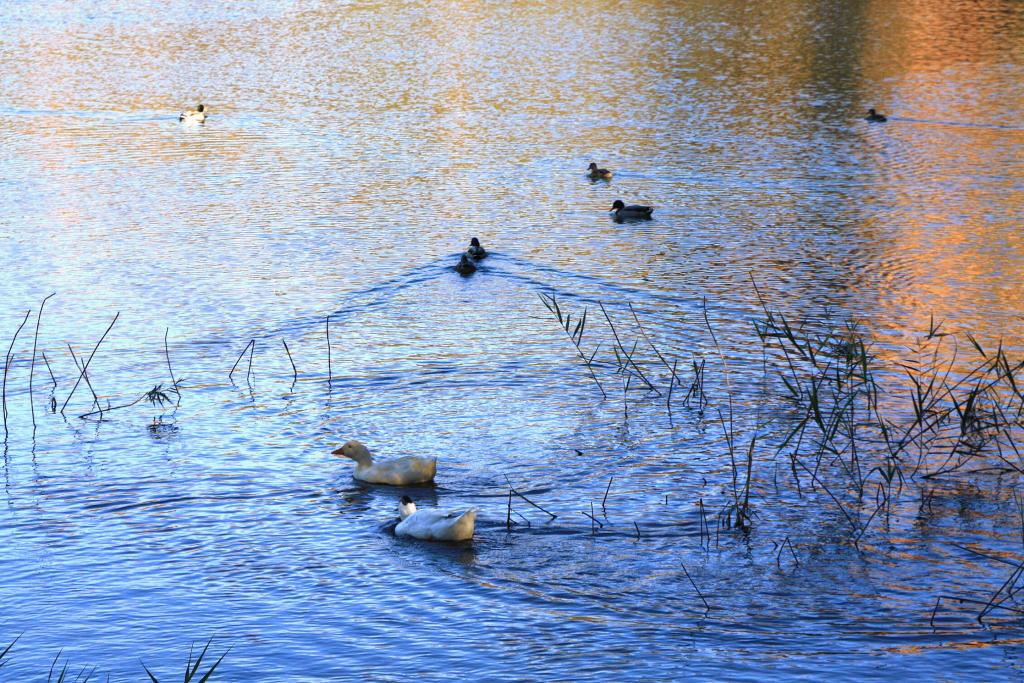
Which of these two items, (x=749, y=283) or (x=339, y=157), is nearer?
(x=749, y=283)

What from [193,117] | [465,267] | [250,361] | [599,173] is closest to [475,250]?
[465,267]

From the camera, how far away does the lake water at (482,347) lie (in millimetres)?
8562

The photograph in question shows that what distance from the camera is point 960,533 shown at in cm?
959

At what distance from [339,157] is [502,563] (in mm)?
18134

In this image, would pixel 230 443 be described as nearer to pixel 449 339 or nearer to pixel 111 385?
pixel 111 385

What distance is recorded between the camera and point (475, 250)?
60.1 feet

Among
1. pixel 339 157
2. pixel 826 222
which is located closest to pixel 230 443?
pixel 826 222

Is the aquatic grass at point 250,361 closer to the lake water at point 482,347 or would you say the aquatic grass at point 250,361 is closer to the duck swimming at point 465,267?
the lake water at point 482,347

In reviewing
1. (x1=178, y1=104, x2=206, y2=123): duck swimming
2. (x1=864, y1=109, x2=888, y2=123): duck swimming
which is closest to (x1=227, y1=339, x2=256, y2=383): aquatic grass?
(x1=178, y1=104, x2=206, y2=123): duck swimming

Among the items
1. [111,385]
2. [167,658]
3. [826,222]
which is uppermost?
[826,222]

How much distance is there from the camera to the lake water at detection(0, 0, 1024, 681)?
8.56m

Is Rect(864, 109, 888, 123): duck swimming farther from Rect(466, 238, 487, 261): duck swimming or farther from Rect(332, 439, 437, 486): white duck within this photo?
Rect(332, 439, 437, 486): white duck

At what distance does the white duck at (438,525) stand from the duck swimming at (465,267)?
827 centimetres

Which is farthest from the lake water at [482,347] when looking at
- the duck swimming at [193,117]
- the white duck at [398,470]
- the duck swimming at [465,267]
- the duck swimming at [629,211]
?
the duck swimming at [193,117]
